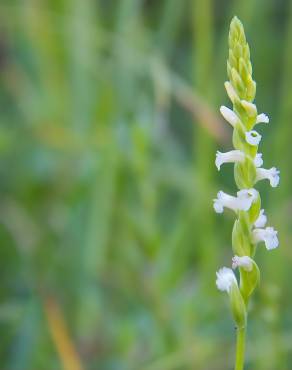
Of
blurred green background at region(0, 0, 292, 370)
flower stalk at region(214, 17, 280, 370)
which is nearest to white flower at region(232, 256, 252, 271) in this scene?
flower stalk at region(214, 17, 280, 370)

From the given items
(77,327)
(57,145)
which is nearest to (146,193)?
(77,327)

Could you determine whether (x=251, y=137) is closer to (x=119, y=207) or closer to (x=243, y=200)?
(x=243, y=200)

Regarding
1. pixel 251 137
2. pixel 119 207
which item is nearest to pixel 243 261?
pixel 251 137

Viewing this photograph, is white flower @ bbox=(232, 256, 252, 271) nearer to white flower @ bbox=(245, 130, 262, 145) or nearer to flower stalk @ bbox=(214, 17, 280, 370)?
flower stalk @ bbox=(214, 17, 280, 370)

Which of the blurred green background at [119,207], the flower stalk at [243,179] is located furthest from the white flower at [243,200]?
the blurred green background at [119,207]

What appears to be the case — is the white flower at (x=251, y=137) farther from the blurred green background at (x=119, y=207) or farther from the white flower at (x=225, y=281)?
the blurred green background at (x=119, y=207)

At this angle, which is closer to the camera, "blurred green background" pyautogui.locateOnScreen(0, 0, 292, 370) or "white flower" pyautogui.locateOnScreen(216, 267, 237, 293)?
"white flower" pyautogui.locateOnScreen(216, 267, 237, 293)
